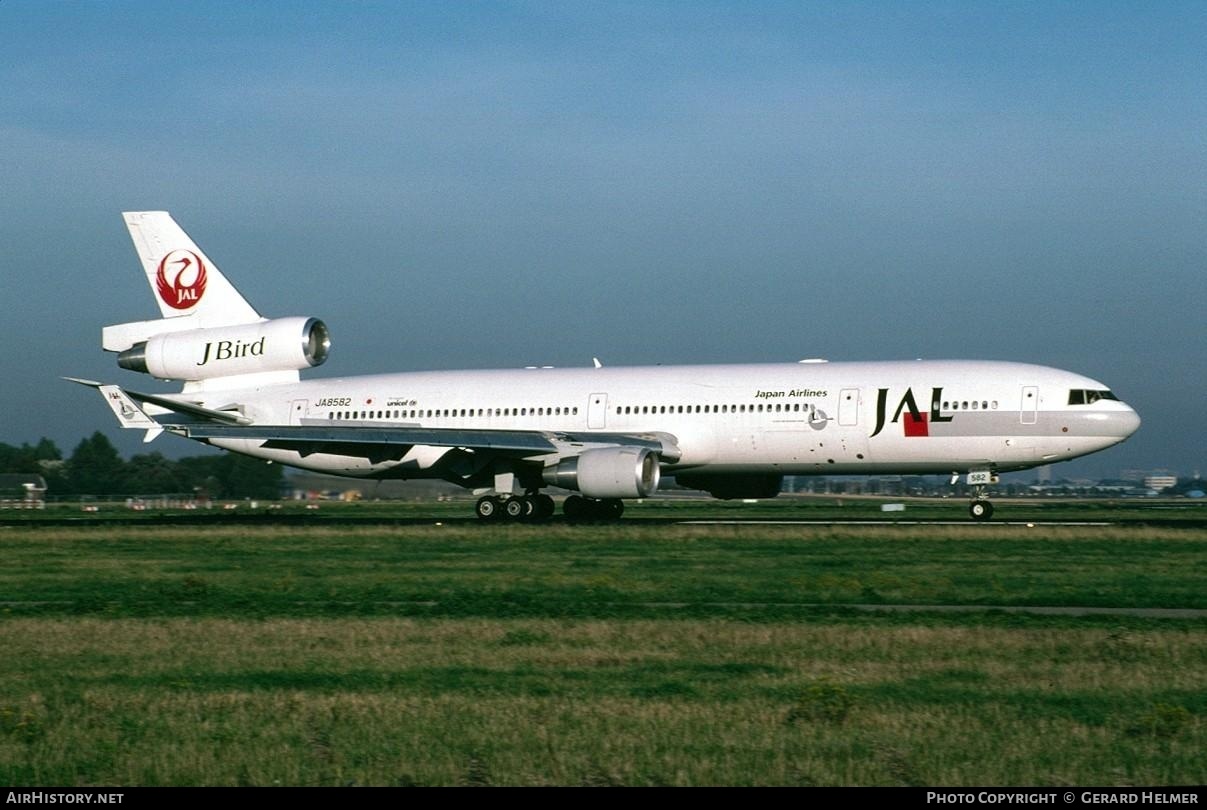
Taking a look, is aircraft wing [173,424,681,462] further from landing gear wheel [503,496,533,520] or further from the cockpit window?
the cockpit window

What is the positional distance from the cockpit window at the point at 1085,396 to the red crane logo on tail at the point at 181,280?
2796 cm

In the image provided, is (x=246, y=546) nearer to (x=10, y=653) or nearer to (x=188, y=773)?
(x=10, y=653)

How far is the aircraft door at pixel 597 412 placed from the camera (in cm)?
4516

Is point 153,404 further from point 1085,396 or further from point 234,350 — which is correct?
point 1085,396

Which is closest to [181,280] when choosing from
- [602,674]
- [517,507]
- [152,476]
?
[517,507]

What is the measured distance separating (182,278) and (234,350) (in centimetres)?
314

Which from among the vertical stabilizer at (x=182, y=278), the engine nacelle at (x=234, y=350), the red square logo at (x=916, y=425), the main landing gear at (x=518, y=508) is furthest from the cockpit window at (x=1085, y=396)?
the vertical stabilizer at (x=182, y=278)

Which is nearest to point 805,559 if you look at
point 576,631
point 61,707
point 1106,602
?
point 1106,602

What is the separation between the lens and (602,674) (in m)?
14.7

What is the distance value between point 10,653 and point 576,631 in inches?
252

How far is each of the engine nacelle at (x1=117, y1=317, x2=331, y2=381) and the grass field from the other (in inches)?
816

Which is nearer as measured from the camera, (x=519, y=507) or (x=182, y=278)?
(x=519, y=507)

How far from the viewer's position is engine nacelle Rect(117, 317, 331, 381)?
49.1 m

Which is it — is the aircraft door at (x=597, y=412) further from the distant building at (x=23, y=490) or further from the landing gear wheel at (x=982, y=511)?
the distant building at (x=23, y=490)
